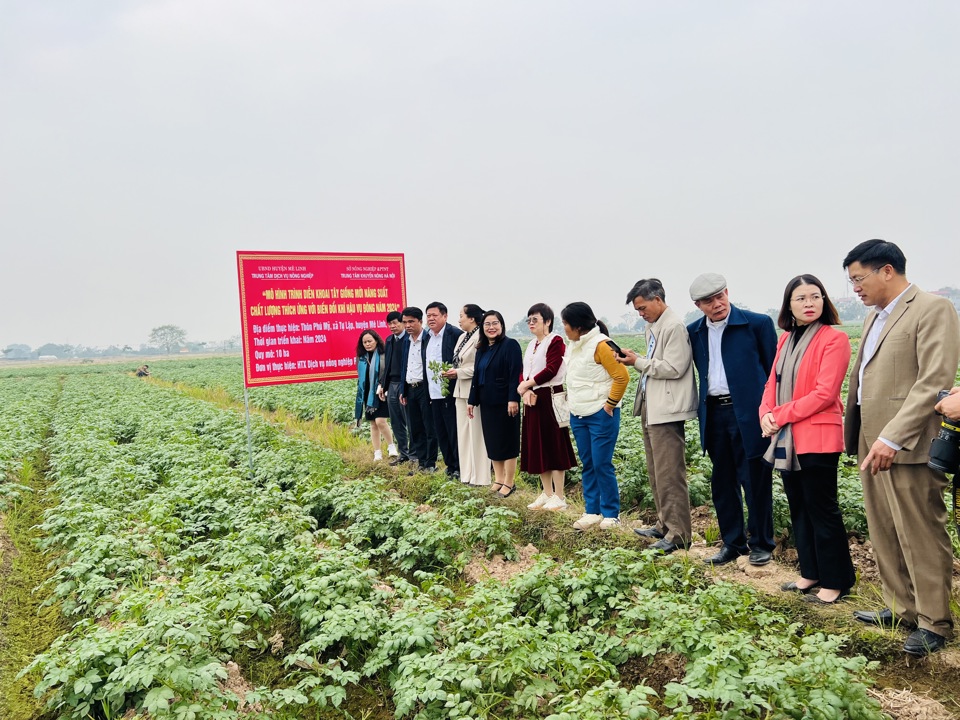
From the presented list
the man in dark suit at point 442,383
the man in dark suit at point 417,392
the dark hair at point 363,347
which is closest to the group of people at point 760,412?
the man in dark suit at point 442,383

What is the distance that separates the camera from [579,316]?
18.5 ft

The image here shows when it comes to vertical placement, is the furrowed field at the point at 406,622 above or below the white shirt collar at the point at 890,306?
below

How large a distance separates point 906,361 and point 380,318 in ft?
26.3

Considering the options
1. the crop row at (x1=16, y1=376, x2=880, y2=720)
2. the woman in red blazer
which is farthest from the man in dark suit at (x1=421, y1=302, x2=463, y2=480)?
the woman in red blazer

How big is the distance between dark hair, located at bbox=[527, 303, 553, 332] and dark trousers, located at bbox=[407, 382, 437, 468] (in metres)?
2.53

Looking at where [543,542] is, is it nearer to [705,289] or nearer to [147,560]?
[705,289]

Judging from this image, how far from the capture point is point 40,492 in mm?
8836

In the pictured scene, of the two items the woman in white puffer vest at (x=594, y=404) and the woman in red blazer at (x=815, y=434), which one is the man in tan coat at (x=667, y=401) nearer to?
the woman in white puffer vest at (x=594, y=404)

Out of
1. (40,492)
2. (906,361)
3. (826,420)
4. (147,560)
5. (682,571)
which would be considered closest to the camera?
(906,361)

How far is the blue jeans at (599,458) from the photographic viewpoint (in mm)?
5621

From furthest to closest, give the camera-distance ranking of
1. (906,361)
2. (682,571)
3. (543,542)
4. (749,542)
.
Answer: (543,542), (749,542), (682,571), (906,361)

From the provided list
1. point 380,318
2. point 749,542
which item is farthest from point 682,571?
point 380,318

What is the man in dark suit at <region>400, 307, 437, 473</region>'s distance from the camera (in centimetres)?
833

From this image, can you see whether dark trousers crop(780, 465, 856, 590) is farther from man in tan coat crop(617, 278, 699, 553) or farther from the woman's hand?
man in tan coat crop(617, 278, 699, 553)
